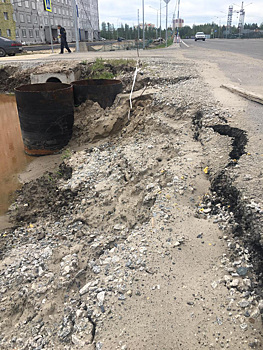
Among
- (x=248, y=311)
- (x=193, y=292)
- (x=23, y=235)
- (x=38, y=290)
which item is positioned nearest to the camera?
(x=248, y=311)

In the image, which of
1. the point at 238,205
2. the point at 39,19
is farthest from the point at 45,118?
the point at 39,19

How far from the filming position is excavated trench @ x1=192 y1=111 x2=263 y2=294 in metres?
2.31

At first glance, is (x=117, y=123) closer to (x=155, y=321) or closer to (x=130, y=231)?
(x=130, y=231)

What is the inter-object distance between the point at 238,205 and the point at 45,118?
17.4ft

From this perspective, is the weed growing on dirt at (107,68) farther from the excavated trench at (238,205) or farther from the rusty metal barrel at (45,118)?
the excavated trench at (238,205)

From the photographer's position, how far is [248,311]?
6.54ft

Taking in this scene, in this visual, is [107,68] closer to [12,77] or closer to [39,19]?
[12,77]

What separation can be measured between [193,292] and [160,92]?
542 centimetres

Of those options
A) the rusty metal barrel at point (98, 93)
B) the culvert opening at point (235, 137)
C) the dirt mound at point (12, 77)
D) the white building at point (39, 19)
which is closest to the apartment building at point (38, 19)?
the white building at point (39, 19)

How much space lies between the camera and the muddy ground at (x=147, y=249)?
2051 millimetres

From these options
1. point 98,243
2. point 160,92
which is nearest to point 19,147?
point 160,92

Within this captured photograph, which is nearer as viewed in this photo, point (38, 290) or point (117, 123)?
point (38, 290)

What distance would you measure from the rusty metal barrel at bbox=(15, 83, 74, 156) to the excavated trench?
4.20 meters

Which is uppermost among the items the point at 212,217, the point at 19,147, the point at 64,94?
the point at 64,94
